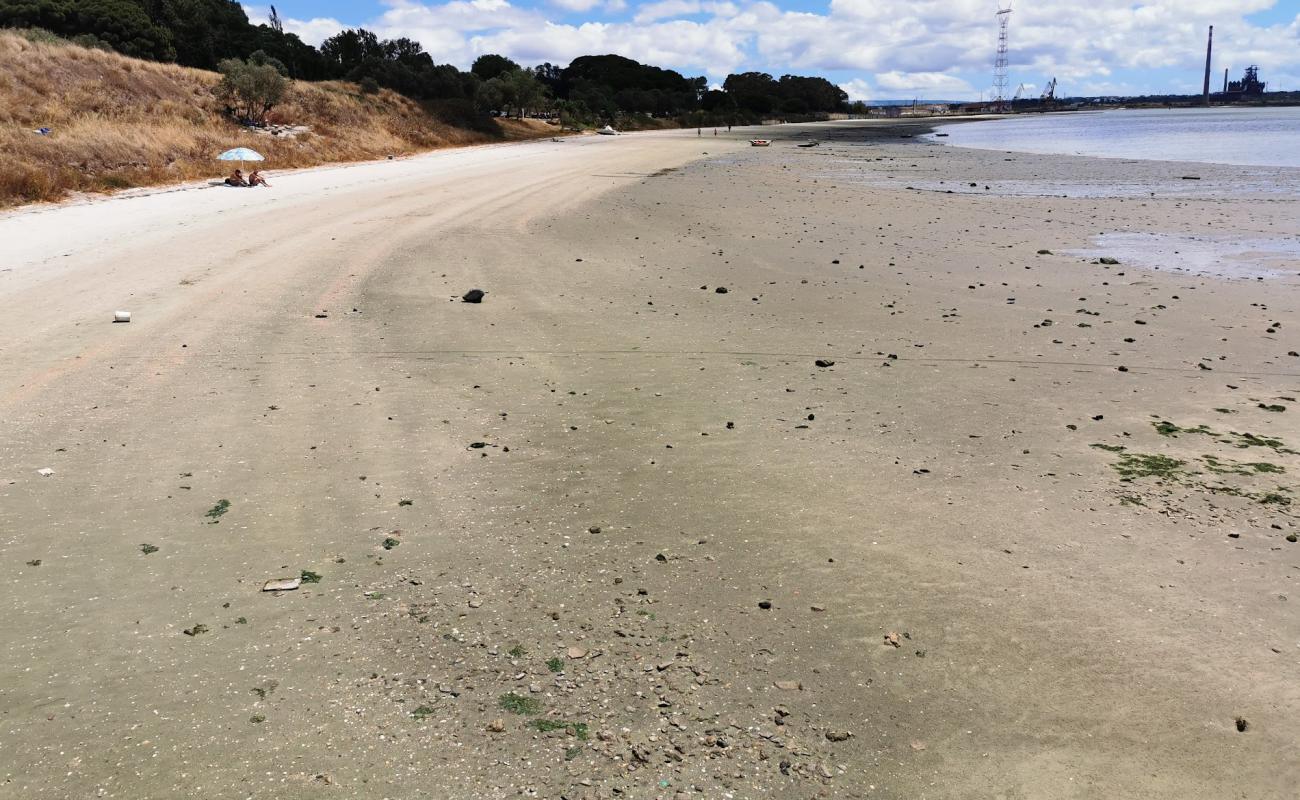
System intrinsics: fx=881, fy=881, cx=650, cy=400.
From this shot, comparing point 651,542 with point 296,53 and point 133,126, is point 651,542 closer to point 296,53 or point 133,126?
point 133,126

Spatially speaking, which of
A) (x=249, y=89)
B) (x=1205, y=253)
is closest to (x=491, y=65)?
(x=249, y=89)

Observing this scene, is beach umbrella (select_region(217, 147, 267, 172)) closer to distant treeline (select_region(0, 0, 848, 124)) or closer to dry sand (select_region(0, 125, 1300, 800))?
dry sand (select_region(0, 125, 1300, 800))

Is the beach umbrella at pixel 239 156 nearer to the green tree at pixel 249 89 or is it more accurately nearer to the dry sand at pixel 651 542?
the green tree at pixel 249 89

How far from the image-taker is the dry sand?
2.93 metres

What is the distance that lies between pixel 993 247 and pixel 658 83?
151400 millimetres

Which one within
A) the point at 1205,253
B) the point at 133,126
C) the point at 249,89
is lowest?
the point at 1205,253

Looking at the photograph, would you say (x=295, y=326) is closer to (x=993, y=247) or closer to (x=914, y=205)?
(x=993, y=247)

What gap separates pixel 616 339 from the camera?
8.25 m

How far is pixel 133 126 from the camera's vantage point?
93.9ft

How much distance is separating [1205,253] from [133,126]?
3022cm

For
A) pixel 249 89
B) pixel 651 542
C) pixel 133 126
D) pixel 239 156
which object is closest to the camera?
pixel 651 542

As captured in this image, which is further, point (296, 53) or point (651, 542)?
point (296, 53)

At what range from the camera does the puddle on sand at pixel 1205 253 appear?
11.1 metres

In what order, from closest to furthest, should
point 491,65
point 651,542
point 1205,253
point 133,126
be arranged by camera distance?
point 651,542 → point 1205,253 → point 133,126 → point 491,65
